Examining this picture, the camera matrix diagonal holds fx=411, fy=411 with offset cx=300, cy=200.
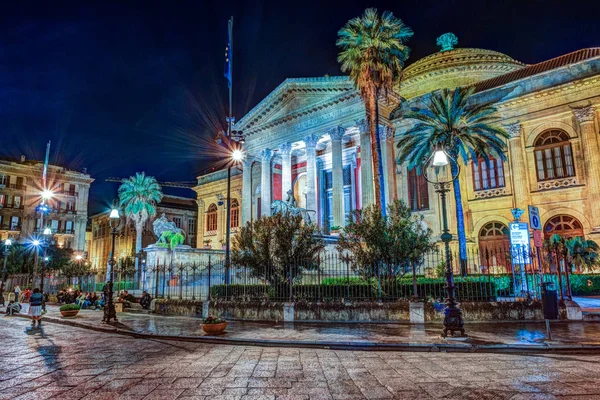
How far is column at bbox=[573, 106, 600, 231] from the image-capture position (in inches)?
1008

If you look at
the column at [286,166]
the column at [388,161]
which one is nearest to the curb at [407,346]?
the column at [388,161]

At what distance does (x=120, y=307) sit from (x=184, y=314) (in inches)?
199

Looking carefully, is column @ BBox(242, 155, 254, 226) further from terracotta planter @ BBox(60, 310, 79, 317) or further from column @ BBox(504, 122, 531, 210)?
column @ BBox(504, 122, 531, 210)

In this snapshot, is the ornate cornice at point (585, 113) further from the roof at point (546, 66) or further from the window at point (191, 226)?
the window at point (191, 226)

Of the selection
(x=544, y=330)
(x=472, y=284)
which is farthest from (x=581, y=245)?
(x=544, y=330)

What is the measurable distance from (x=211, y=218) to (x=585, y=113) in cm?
4290

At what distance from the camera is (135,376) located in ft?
21.5

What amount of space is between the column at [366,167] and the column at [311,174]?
13.9 feet

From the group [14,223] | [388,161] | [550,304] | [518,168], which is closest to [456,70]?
[518,168]

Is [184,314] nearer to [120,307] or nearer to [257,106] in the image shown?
[120,307]

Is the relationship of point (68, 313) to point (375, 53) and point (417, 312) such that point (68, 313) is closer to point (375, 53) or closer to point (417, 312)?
point (417, 312)

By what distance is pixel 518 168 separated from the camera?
2898cm

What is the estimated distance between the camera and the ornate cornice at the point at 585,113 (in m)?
26.2

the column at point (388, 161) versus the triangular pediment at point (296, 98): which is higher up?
the triangular pediment at point (296, 98)
